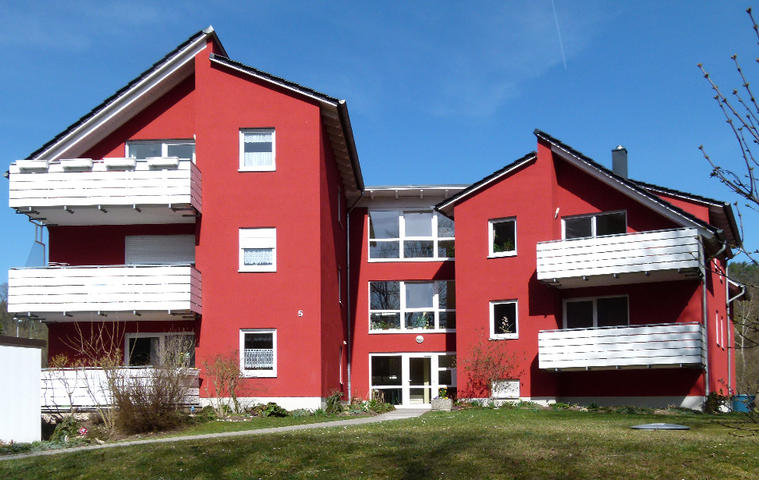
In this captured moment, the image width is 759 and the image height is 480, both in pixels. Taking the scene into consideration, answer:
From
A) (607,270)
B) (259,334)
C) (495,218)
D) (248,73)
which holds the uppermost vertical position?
(248,73)

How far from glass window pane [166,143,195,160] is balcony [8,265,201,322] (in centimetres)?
424

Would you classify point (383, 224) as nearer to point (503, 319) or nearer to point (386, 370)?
point (386, 370)

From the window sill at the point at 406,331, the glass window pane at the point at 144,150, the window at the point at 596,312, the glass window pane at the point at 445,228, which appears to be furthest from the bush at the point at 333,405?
the glass window pane at the point at 144,150

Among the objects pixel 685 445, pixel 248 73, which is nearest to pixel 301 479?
pixel 685 445

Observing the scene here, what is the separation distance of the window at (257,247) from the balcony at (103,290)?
1670 millimetres

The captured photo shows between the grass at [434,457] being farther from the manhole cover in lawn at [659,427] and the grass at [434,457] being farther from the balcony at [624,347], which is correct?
the balcony at [624,347]

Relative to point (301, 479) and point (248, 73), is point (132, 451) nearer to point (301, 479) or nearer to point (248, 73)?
point (301, 479)

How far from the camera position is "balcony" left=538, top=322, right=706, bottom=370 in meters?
22.4

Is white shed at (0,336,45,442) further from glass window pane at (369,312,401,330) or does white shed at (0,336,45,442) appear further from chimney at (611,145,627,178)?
A: chimney at (611,145,627,178)

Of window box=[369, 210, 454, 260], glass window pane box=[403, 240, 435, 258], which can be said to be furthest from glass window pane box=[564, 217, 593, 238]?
glass window pane box=[403, 240, 435, 258]

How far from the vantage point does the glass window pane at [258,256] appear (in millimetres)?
24266

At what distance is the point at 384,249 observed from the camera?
99.8 ft

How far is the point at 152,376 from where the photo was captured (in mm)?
18969

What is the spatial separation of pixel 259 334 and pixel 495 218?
316 inches
